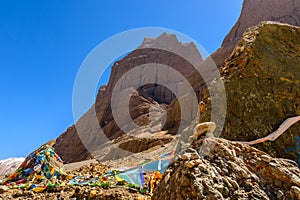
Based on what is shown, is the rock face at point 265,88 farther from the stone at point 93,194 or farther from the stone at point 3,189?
the stone at point 3,189

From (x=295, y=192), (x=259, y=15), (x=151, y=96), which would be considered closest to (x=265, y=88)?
(x=295, y=192)

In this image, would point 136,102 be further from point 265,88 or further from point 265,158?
point 265,158

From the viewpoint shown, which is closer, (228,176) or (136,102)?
(228,176)

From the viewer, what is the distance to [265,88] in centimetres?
513

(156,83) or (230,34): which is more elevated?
(230,34)

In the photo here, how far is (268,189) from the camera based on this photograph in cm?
241

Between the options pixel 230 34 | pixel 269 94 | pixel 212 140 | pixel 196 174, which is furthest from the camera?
pixel 230 34

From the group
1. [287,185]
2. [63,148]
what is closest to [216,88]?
[287,185]

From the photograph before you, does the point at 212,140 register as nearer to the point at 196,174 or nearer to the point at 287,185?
the point at 196,174

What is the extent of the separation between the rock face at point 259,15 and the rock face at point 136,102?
1480 cm

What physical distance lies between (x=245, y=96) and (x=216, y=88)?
0.79 meters

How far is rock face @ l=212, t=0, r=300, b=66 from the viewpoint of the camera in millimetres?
50906

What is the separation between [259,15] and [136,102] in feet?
125

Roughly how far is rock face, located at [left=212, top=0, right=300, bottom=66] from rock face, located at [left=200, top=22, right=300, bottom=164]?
42.6 meters
